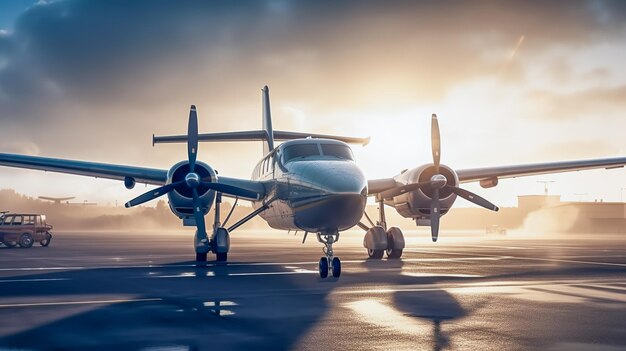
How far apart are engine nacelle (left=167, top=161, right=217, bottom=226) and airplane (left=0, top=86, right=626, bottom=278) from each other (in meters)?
0.04

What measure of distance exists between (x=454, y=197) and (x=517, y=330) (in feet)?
49.6

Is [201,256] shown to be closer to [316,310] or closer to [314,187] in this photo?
[314,187]

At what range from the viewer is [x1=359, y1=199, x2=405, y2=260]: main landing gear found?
24000 mm

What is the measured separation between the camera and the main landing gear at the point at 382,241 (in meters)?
24.0

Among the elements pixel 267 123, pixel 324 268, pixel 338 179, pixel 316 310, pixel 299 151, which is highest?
pixel 267 123

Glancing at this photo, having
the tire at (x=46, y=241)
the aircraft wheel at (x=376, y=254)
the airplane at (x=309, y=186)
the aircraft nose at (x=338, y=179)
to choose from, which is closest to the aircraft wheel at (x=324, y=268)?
the airplane at (x=309, y=186)

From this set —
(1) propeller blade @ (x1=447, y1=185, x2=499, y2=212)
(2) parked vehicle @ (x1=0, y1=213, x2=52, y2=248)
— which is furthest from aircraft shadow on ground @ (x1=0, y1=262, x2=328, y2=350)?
(2) parked vehicle @ (x1=0, y1=213, x2=52, y2=248)

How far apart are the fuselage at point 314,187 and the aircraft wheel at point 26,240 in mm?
22345

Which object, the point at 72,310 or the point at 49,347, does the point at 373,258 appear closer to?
the point at 72,310

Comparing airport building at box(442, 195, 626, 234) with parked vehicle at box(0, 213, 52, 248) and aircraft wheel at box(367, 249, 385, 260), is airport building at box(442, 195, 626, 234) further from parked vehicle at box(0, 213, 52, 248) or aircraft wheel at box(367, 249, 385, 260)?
aircraft wheel at box(367, 249, 385, 260)

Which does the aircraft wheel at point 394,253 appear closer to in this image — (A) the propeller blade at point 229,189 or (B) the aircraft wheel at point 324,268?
(A) the propeller blade at point 229,189

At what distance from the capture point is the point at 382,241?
24000 mm

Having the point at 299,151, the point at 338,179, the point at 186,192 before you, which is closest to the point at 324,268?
the point at 338,179

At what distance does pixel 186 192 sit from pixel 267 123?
7680 millimetres
